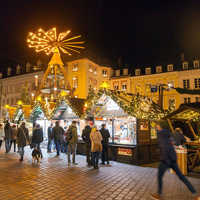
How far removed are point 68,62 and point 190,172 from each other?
36.0 m

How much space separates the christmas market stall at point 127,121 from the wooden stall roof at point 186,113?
170 cm

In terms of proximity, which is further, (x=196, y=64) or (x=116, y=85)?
(x=116, y=85)

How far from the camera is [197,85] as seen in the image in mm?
34875

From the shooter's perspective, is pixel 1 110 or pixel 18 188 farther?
pixel 1 110

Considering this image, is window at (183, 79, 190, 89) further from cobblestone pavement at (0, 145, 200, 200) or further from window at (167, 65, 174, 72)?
cobblestone pavement at (0, 145, 200, 200)

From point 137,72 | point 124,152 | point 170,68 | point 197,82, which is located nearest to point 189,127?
point 124,152

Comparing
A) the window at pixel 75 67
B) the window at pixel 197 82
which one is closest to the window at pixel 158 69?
the window at pixel 197 82

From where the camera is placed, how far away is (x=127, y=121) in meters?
11.4

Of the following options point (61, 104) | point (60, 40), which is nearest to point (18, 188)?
point (61, 104)

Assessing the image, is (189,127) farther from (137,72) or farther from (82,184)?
(137,72)

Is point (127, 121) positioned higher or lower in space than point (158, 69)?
lower

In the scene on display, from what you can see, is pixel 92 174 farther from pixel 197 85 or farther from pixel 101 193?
pixel 197 85

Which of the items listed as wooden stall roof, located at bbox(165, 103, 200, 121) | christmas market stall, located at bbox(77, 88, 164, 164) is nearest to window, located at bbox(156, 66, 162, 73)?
christmas market stall, located at bbox(77, 88, 164, 164)

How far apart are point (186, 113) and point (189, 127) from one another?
5.53 feet
